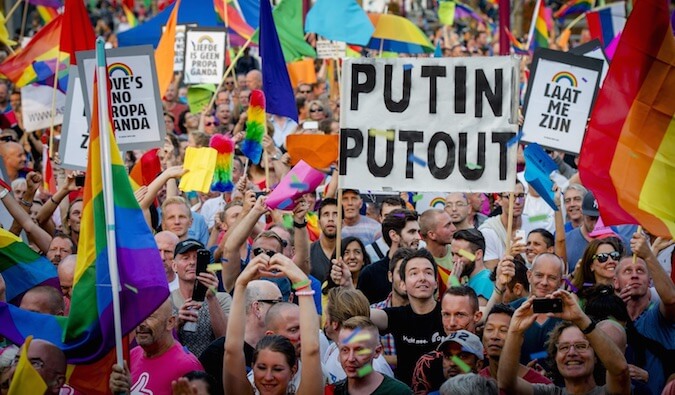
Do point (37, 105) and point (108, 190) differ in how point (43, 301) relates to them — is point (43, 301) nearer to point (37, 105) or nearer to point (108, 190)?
point (108, 190)

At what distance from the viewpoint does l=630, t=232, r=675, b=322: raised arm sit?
7453 millimetres

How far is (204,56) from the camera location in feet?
50.0

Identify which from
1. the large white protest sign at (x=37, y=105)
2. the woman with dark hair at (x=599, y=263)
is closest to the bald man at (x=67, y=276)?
the woman with dark hair at (x=599, y=263)

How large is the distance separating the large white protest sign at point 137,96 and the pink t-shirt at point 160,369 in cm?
376

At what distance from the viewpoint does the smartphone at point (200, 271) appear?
721 centimetres

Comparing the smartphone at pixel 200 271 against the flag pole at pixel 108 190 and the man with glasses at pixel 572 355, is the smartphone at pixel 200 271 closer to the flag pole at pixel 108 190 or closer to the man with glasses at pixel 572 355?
the flag pole at pixel 108 190

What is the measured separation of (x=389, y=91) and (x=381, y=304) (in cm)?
151

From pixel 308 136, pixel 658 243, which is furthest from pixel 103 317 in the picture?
pixel 658 243

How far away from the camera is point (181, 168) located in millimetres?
9562

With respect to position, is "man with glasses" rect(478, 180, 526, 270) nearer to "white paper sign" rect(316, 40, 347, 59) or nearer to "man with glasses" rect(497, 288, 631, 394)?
"man with glasses" rect(497, 288, 631, 394)

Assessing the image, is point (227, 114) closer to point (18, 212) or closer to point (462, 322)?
point (18, 212)

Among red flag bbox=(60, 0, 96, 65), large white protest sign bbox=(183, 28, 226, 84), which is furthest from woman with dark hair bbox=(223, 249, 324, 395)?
large white protest sign bbox=(183, 28, 226, 84)

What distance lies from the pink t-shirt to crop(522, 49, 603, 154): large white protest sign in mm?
4860

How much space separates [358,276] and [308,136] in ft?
4.32
